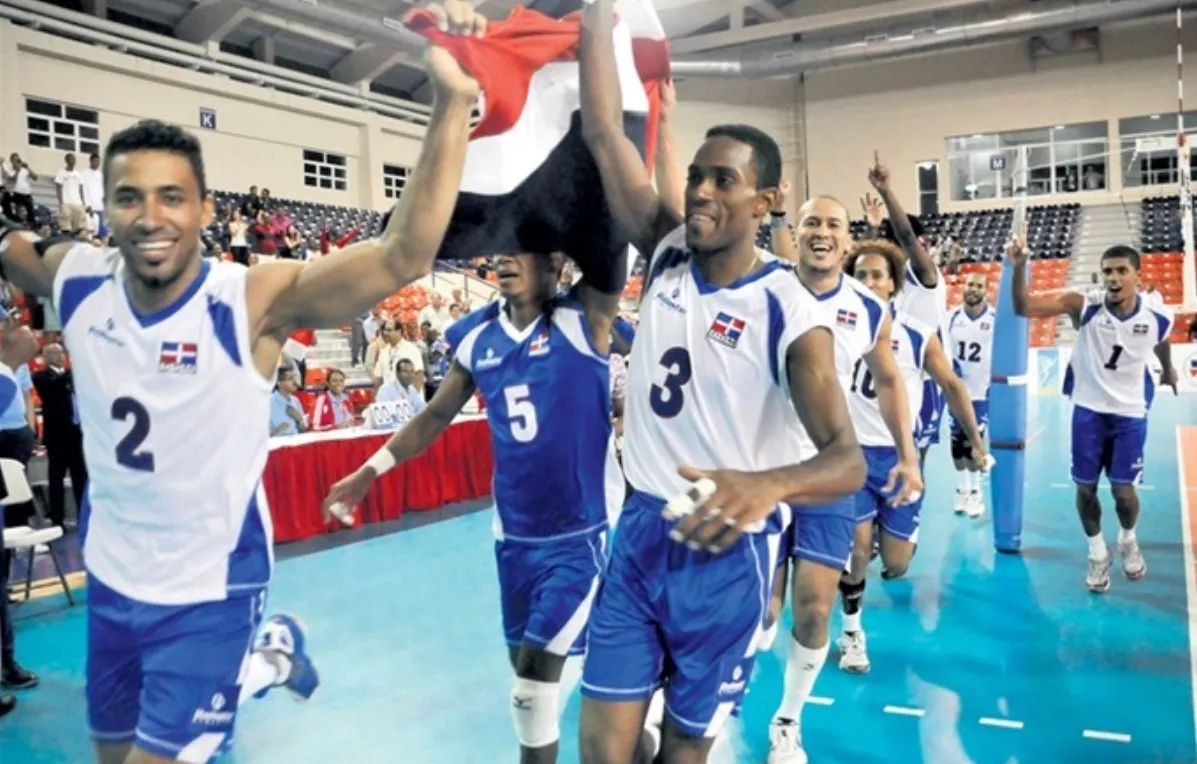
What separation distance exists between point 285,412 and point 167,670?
7.81 m

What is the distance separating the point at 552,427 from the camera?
3604 millimetres

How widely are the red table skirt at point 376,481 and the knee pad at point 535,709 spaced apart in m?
5.59

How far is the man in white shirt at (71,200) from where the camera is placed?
54.0 ft

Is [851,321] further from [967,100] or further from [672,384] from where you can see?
[967,100]

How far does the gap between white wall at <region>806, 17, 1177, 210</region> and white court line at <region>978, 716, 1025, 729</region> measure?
27858 millimetres

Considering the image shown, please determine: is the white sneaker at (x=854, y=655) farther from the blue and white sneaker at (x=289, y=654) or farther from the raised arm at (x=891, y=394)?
the blue and white sneaker at (x=289, y=654)

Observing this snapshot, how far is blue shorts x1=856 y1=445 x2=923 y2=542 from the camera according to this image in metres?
5.38

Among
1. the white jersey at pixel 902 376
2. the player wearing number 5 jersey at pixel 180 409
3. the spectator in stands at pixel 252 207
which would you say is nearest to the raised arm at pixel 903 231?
the white jersey at pixel 902 376

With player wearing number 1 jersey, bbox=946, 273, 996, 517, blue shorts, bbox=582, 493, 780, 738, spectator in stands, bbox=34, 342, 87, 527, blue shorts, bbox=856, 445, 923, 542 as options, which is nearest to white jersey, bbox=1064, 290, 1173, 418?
blue shorts, bbox=856, 445, 923, 542

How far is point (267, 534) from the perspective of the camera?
8.96 ft

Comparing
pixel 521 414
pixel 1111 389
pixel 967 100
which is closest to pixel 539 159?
pixel 521 414

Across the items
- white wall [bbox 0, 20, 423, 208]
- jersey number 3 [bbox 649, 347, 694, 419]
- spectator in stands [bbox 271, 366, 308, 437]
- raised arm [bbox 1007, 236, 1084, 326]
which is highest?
white wall [bbox 0, 20, 423, 208]

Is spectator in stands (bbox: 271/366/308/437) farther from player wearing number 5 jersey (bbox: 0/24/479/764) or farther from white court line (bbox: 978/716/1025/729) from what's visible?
player wearing number 5 jersey (bbox: 0/24/479/764)

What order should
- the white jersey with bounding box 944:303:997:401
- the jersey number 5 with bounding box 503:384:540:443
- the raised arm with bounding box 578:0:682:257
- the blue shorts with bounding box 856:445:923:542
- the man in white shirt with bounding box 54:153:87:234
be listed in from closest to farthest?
the raised arm with bounding box 578:0:682:257
the jersey number 5 with bounding box 503:384:540:443
the blue shorts with bounding box 856:445:923:542
the white jersey with bounding box 944:303:997:401
the man in white shirt with bounding box 54:153:87:234
